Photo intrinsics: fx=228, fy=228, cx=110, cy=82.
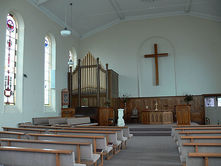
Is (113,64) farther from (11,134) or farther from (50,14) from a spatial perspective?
(11,134)

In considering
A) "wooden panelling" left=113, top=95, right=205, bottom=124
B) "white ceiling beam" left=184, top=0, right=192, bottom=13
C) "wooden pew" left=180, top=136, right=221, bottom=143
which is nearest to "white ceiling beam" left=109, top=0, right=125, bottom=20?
"white ceiling beam" left=184, top=0, right=192, bottom=13

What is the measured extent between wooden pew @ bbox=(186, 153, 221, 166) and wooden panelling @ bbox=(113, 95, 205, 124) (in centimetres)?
1016

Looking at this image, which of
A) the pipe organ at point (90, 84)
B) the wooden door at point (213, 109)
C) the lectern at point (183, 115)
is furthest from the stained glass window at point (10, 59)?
the wooden door at point (213, 109)

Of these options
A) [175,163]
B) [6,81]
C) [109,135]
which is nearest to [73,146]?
[109,135]

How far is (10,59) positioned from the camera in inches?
356

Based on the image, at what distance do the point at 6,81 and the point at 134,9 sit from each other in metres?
8.20

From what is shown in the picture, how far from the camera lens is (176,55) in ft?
45.1

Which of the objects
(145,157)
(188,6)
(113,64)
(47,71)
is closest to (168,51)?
(188,6)

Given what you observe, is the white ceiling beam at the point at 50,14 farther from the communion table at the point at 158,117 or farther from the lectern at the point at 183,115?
the lectern at the point at 183,115

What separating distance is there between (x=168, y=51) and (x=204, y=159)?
11846 mm

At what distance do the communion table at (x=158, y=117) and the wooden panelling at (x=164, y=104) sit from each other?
1519 millimetres

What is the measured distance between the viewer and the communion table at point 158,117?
11.6 metres

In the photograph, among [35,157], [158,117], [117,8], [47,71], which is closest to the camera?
[35,157]

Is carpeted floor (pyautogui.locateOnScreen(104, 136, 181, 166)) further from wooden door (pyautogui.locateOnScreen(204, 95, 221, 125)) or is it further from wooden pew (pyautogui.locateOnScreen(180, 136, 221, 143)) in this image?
wooden door (pyautogui.locateOnScreen(204, 95, 221, 125))
